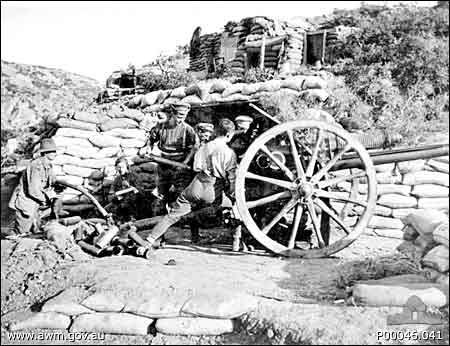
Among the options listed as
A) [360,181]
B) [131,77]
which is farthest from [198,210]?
[131,77]

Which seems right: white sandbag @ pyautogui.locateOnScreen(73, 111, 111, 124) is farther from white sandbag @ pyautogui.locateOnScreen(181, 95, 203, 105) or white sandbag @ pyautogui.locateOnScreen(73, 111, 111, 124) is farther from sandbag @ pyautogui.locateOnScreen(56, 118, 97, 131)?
white sandbag @ pyautogui.locateOnScreen(181, 95, 203, 105)

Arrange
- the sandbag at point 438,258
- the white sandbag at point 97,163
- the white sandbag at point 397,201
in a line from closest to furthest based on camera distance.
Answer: the sandbag at point 438,258, the white sandbag at point 397,201, the white sandbag at point 97,163

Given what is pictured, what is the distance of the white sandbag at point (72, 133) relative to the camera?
7004 millimetres

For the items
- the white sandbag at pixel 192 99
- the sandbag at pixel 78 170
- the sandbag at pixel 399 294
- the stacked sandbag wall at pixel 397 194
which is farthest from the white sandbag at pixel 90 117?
the sandbag at pixel 399 294

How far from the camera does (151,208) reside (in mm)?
6727

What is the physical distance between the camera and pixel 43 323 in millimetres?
3422

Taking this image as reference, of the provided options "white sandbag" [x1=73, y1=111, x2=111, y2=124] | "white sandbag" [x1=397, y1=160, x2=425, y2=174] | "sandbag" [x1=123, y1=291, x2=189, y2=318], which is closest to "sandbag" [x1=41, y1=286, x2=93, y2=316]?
"sandbag" [x1=123, y1=291, x2=189, y2=318]

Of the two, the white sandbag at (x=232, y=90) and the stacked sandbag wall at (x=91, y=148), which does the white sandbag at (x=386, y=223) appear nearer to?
the white sandbag at (x=232, y=90)

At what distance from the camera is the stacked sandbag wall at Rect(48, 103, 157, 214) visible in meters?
7.00

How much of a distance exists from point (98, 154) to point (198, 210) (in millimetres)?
2978

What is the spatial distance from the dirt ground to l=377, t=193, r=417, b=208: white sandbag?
24.4 inches

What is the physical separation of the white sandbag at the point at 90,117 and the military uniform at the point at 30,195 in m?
2.21

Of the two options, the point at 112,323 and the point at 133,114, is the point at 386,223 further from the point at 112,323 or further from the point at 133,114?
the point at 133,114

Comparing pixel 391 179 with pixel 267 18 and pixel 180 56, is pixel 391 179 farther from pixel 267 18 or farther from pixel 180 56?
pixel 180 56
